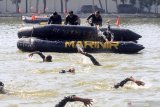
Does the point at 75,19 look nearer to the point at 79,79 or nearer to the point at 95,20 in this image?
the point at 95,20

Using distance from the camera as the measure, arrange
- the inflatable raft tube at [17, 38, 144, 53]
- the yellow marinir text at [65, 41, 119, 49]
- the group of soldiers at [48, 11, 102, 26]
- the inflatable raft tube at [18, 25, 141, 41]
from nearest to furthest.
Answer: the inflatable raft tube at [17, 38, 144, 53] < the yellow marinir text at [65, 41, 119, 49] < the inflatable raft tube at [18, 25, 141, 41] < the group of soldiers at [48, 11, 102, 26]

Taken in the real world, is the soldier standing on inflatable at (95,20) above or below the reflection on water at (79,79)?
above

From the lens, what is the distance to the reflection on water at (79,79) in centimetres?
1617

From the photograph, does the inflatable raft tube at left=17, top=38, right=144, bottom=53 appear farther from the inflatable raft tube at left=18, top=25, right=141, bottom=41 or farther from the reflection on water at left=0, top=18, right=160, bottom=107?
the inflatable raft tube at left=18, top=25, right=141, bottom=41

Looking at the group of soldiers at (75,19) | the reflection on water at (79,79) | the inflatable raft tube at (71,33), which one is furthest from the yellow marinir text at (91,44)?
the group of soldiers at (75,19)

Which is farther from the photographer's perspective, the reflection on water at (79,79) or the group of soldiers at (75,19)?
the group of soldiers at (75,19)

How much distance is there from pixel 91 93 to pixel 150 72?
218 inches

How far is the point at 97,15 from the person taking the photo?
30.7 metres

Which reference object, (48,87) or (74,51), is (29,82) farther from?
(74,51)

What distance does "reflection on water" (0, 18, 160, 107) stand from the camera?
1617cm

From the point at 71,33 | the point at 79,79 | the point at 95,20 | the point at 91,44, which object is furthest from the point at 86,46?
the point at 79,79

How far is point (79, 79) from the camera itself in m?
20.1

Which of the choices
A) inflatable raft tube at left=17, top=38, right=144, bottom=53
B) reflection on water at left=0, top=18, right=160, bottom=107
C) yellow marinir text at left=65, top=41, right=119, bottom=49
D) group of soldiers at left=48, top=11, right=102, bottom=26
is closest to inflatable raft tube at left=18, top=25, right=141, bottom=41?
inflatable raft tube at left=17, top=38, right=144, bottom=53

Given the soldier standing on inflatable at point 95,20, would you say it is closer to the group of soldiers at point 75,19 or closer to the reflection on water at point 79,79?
the group of soldiers at point 75,19
